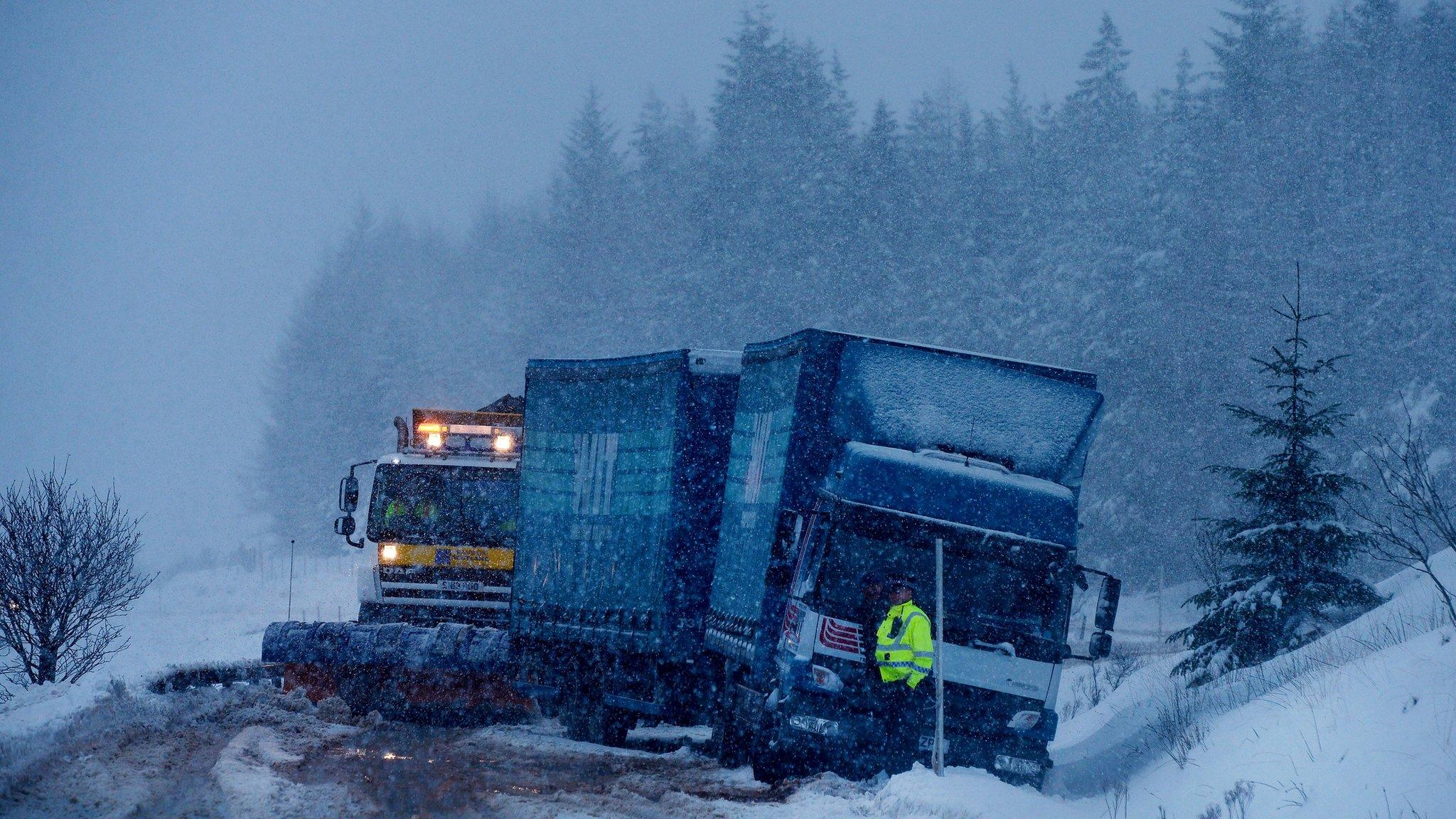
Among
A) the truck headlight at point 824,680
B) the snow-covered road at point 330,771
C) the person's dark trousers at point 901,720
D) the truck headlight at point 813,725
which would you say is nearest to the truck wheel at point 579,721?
the snow-covered road at point 330,771

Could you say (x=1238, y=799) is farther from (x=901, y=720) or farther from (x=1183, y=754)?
(x=901, y=720)

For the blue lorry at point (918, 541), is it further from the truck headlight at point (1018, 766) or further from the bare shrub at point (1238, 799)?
the bare shrub at point (1238, 799)

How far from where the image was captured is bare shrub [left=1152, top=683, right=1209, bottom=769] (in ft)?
34.8

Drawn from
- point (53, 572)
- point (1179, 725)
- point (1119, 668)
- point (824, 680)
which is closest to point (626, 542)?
point (824, 680)

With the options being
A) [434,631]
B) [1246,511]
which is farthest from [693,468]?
[1246,511]

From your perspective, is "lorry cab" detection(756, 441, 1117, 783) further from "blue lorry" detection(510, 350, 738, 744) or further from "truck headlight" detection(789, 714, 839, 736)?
"blue lorry" detection(510, 350, 738, 744)

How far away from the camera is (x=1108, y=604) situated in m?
11.0

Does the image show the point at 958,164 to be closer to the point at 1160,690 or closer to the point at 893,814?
the point at 1160,690

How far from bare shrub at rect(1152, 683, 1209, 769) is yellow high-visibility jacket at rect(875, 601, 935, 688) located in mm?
2203

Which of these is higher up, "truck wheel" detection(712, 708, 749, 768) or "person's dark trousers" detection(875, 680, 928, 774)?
"person's dark trousers" detection(875, 680, 928, 774)

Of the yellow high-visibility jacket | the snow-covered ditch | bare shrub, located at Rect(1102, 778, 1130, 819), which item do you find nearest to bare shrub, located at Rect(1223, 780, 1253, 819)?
the snow-covered ditch

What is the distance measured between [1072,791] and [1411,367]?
26032mm

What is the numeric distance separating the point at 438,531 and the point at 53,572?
5274 mm

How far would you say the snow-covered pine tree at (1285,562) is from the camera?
1525cm
